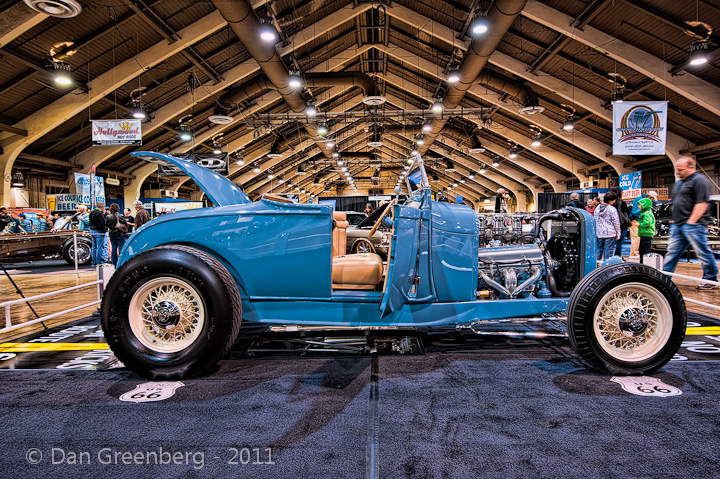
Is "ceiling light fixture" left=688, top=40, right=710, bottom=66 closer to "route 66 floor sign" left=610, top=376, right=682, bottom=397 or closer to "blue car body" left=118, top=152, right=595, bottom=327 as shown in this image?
"blue car body" left=118, top=152, right=595, bottom=327

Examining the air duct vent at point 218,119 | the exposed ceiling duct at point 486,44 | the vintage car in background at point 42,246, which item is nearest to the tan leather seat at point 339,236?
the exposed ceiling duct at point 486,44

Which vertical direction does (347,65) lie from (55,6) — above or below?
above

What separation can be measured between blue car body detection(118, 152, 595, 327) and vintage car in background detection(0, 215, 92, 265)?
31.7ft

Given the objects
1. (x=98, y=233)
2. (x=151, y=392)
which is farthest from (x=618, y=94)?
(x=98, y=233)

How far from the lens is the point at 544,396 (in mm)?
2291

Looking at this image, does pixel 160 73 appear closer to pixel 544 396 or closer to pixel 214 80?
pixel 214 80

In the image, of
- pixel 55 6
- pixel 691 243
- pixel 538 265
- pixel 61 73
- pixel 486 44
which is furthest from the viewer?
pixel 486 44

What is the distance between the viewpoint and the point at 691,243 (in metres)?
4.68

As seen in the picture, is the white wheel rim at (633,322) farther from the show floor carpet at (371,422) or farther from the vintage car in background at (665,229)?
the vintage car in background at (665,229)

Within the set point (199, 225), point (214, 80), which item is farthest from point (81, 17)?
point (199, 225)

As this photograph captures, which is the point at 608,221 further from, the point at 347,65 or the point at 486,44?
the point at 347,65

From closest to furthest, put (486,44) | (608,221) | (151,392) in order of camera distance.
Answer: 1. (151,392)
2. (608,221)
3. (486,44)

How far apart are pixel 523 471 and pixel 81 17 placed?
13.8 m

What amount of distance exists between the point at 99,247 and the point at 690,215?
11944mm
